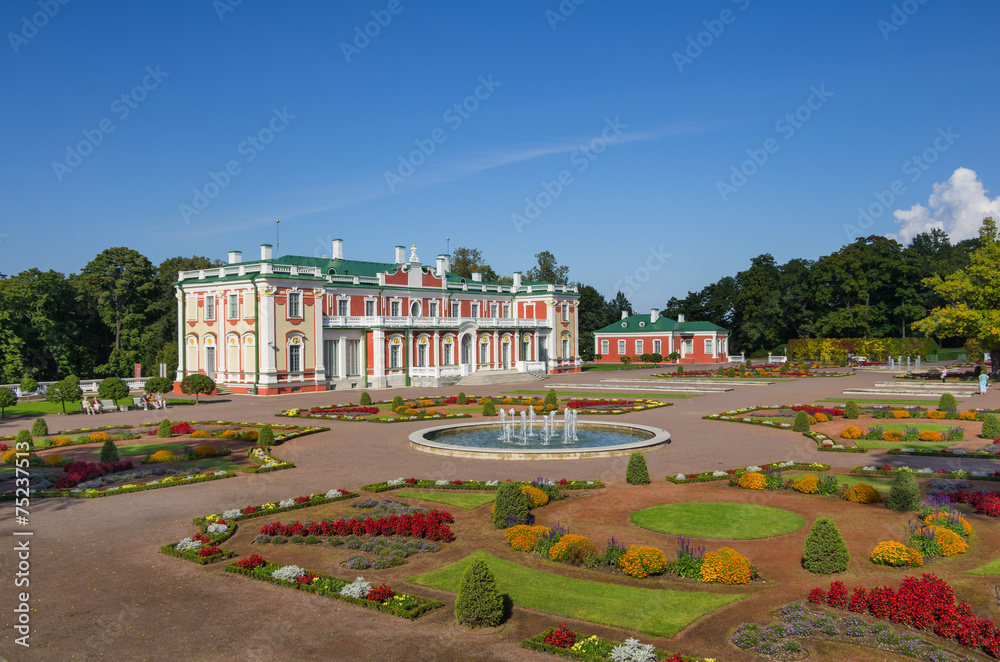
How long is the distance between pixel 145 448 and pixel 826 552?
72.6 feet

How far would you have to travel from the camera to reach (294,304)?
50312 mm

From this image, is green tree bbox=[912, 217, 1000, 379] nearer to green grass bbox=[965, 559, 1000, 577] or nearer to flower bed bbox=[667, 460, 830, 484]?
flower bed bbox=[667, 460, 830, 484]

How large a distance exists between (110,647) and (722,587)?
8282 mm

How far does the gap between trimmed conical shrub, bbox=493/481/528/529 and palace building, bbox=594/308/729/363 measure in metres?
73.4

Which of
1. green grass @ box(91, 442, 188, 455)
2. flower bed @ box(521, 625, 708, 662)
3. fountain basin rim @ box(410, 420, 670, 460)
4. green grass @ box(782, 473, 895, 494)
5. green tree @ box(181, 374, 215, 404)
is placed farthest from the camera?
green tree @ box(181, 374, 215, 404)

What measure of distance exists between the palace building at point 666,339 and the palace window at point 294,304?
47258 mm

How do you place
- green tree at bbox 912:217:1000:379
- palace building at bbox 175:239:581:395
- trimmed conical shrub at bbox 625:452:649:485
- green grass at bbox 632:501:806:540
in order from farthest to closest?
palace building at bbox 175:239:581:395 → green tree at bbox 912:217:1000:379 → trimmed conical shrub at bbox 625:452:649:485 → green grass at bbox 632:501:806:540

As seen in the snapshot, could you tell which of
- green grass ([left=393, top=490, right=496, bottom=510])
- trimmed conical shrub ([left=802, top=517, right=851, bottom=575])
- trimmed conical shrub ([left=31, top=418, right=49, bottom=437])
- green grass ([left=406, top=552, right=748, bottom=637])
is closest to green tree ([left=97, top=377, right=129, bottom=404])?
trimmed conical shrub ([left=31, top=418, right=49, bottom=437])

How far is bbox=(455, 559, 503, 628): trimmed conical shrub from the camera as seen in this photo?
30.5 ft

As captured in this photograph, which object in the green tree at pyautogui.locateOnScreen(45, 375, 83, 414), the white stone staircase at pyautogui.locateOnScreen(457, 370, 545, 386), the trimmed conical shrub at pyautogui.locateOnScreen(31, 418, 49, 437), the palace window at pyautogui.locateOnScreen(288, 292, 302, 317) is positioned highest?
the palace window at pyautogui.locateOnScreen(288, 292, 302, 317)

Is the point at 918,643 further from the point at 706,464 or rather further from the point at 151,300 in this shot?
the point at 151,300

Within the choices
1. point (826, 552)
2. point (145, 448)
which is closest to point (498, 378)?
point (145, 448)

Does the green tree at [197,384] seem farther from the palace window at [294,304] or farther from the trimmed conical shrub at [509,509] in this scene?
the trimmed conical shrub at [509,509]

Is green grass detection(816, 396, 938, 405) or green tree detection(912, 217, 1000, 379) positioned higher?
green tree detection(912, 217, 1000, 379)
